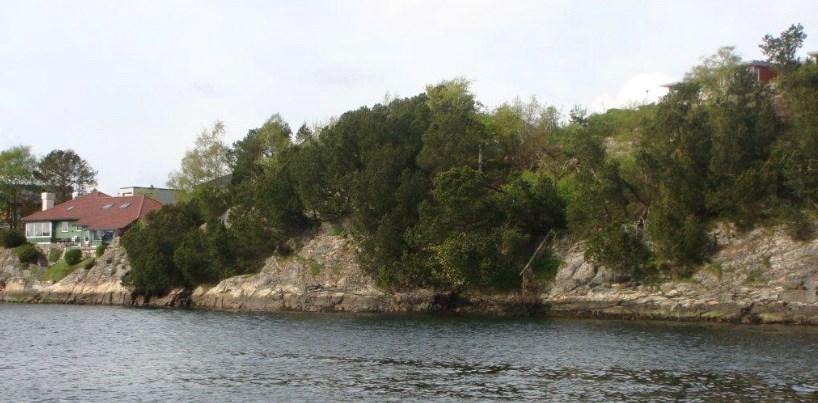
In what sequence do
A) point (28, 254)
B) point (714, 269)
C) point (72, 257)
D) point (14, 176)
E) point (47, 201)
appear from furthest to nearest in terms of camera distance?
point (14, 176) → point (47, 201) → point (28, 254) → point (72, 257) → point (714, 269)

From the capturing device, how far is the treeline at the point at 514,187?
202 feet

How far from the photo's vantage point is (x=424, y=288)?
71000 mm

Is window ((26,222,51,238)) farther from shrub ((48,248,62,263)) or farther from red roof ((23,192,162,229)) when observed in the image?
shrub ((48,248,62,263))

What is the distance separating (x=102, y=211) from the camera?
11256 centimetres

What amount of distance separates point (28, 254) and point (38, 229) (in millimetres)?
15392

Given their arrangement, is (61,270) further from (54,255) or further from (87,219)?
(87,219)

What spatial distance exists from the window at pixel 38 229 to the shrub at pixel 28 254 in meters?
12.2

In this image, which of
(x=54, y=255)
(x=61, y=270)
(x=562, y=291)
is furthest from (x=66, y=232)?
(x=562, y=291)

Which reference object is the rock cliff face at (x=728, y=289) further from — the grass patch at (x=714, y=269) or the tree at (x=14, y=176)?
the tree at (x=14, y=176)

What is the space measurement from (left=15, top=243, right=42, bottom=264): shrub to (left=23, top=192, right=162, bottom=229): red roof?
7.57 m

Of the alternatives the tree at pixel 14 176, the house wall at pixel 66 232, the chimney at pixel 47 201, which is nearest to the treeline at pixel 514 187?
the house wall at pixel 66 232

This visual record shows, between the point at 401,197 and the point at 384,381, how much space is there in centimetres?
3874

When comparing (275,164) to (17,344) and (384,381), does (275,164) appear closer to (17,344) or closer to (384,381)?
(17,344)

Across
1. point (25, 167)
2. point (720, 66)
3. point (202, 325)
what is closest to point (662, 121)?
point (720, 66)
